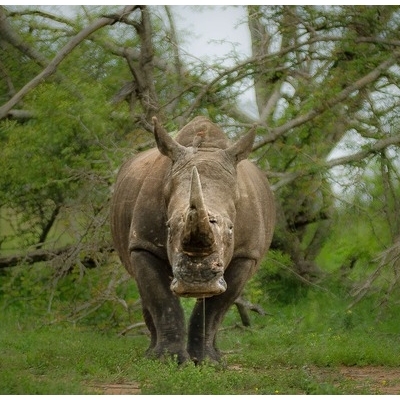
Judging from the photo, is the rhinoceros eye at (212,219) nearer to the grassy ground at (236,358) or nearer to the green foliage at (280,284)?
the grassy ground at (236,358)

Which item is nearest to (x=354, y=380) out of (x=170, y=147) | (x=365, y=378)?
(x=365, y=378)

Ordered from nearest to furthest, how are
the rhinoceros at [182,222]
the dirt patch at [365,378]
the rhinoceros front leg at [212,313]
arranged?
the dirt patch at [365,378] < the rhinoceros at [182,222] < the rhinoceros front leg at [212,313]

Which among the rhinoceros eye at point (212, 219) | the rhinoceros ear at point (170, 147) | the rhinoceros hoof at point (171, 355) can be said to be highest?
the rhinoceros ear at point (170, 147)

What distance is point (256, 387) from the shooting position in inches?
326

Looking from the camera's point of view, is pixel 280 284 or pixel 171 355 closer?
pixel 171 355

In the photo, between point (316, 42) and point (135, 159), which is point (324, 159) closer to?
point (316, 42)

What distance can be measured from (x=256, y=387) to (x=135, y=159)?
3.38 metres

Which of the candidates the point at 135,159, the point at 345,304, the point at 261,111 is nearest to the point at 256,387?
the point at 135,159

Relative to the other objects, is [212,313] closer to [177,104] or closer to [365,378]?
[365,378]

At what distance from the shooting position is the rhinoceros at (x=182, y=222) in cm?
855

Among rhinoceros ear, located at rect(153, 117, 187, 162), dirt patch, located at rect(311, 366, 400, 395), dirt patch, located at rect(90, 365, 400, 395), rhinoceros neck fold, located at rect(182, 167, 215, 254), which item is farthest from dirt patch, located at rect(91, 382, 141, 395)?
rhinoceros ear, located at rect(153, 117, 187, 162)

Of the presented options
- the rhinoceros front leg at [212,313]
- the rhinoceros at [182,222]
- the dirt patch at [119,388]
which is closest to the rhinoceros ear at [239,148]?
the rhinoceros at [182,222]

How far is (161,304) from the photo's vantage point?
30.3 ft

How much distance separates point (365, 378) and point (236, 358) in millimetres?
1287
